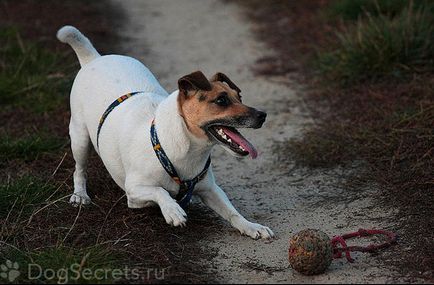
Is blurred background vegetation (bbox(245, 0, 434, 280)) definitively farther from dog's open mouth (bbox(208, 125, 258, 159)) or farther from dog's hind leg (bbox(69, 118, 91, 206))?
dog's hind leg (bbox(69, 118, 91, 206))

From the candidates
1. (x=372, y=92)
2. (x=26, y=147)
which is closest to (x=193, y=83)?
(x=26, y=147)

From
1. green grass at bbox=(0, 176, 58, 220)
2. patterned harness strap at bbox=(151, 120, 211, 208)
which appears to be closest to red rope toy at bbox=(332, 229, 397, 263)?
patterned harness strap at bbox=(151, 120, 211, 208)

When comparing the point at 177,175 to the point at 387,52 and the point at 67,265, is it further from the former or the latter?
the point at 387,52

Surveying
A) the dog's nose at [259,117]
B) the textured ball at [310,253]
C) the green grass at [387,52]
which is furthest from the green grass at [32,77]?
the textured ball at [310,253]

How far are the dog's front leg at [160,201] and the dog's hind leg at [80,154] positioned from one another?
0.72 metres

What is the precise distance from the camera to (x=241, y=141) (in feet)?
15.4

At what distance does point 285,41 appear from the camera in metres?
9.96

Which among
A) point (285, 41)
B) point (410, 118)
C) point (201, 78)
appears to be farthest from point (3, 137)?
point (285, 41)

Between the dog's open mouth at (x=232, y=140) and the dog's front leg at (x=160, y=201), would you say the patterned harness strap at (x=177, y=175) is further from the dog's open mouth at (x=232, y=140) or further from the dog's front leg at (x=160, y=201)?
the dog's open mouth at (x=232, y=140)

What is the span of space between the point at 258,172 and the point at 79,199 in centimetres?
152

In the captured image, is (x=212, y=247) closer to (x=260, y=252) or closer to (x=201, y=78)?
(x=260, y=252)

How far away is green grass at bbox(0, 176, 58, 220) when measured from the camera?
525 cm

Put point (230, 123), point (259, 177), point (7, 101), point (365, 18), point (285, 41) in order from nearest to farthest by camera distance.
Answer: point (230, 123) → point (259, 177) → point (7, 101) → point (365, 18) → point (285, 41)

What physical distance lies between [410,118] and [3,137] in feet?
11.2
